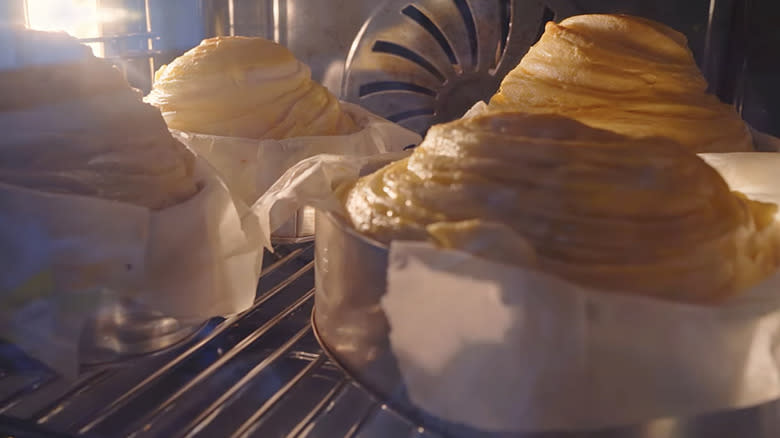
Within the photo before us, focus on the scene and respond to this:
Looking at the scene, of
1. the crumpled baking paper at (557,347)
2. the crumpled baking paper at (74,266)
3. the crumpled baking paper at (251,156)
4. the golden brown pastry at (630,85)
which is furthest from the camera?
the crumpled baking paper at (251,156)

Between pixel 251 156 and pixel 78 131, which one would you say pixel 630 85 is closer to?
pixel 251 156

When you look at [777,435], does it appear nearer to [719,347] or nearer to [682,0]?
[719,347]

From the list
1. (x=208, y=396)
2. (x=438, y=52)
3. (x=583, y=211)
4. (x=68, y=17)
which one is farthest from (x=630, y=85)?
(x=68, y=17)

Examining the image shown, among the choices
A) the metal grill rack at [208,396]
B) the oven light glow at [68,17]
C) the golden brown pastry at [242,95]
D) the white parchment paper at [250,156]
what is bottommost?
the metal grill rack at [208,396]

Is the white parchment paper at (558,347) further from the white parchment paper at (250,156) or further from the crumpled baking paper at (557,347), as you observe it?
the white parchment paper at (250,156)

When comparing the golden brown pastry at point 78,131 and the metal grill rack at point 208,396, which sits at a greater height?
the golden brown pastry at point 78,131

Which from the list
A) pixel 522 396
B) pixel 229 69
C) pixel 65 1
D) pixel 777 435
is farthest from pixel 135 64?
pixel 777 435

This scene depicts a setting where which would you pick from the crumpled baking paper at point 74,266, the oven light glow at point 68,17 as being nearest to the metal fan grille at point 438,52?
the oven light glow at point 68,17
